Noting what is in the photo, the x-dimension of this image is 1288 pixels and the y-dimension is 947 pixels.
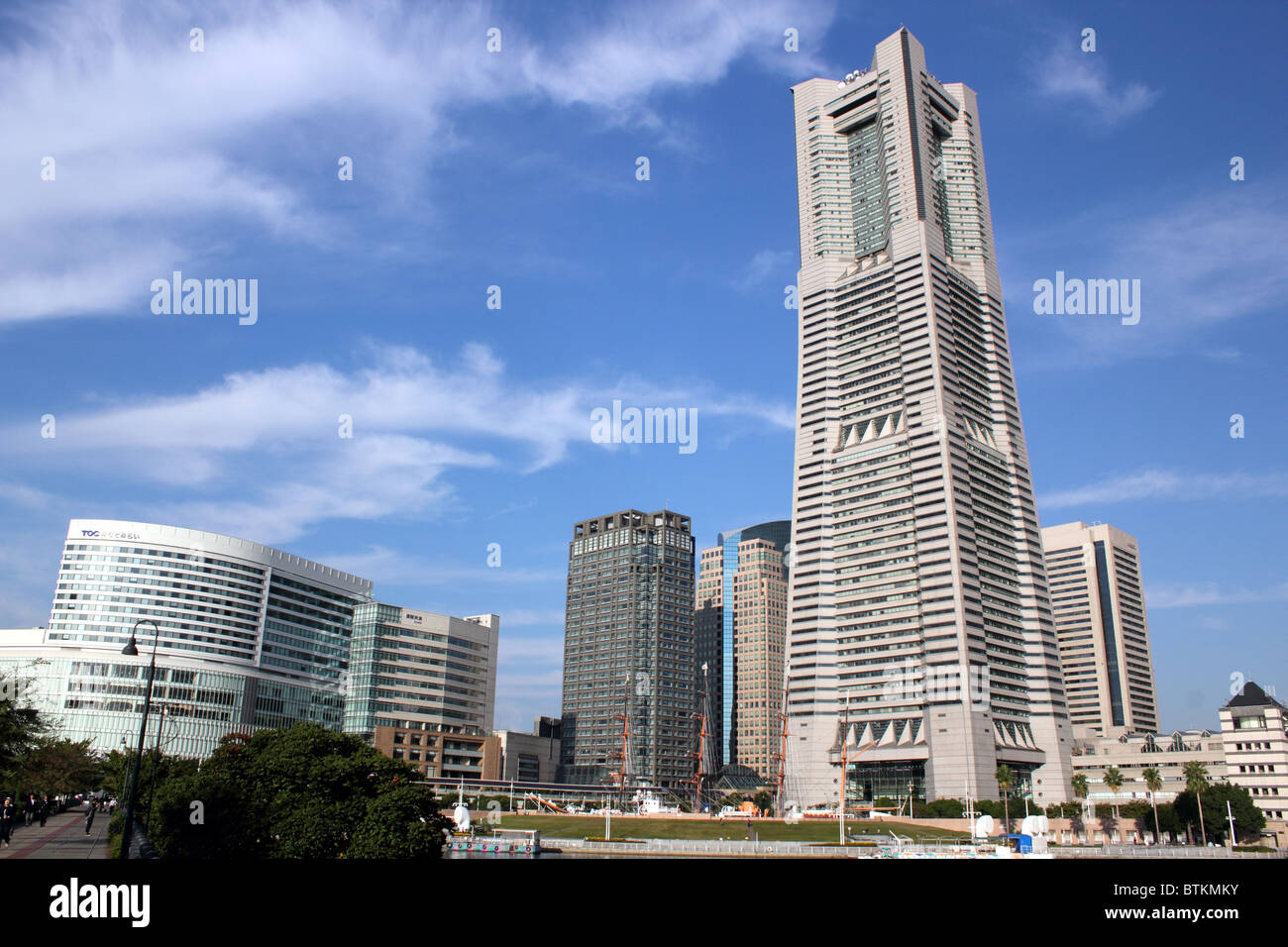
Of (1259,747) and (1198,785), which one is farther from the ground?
(1259,747)

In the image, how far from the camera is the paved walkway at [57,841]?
161ft

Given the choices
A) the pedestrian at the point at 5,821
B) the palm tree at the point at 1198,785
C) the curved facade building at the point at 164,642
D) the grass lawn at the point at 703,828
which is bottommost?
the grass lawn at the point at 703,828

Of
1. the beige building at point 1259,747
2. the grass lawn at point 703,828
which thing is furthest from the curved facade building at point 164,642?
the beige building at point 1259,747

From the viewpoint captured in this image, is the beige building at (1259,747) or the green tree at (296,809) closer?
the green tree at (296,809)

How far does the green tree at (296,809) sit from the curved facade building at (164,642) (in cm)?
11381

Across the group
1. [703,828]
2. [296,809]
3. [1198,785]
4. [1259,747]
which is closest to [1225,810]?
[1198,785]

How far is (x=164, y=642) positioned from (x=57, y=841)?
410 ft

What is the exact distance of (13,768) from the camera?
60.7 m

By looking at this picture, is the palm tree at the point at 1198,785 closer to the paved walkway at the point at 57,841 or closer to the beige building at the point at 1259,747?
the beige building at the point at 1259,747

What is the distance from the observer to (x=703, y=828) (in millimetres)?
117625

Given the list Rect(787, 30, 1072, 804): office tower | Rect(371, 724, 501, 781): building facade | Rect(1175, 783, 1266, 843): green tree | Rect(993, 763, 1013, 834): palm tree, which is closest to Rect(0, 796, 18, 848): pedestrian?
Rect(371, 724, 501, 781): building facade

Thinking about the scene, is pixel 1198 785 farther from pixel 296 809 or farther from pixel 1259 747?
pixel 296 809

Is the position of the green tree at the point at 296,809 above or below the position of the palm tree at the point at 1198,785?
above
